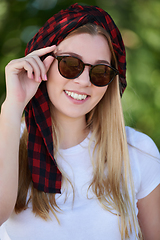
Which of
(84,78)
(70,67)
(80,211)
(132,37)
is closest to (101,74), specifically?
(84,78)

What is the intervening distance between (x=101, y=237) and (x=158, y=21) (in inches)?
93.9

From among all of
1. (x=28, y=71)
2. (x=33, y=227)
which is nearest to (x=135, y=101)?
(x=28, y=71)

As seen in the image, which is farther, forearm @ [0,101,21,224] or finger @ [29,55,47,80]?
finger @ [29,55,47,80]

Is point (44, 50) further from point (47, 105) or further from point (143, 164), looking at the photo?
point (143, 164)

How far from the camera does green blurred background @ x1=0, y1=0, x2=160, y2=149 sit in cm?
271

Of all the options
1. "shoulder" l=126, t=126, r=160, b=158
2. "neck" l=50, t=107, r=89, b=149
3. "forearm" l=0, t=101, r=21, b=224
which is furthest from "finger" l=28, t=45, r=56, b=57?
"shoulder" l=126, t=126, r=160, b=158

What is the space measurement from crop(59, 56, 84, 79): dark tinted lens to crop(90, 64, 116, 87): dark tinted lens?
0.32ft

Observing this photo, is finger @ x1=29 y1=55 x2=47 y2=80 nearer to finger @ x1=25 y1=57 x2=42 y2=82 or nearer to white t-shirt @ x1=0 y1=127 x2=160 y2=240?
finger @ x1=25 y1=57 x2=42 y2=82

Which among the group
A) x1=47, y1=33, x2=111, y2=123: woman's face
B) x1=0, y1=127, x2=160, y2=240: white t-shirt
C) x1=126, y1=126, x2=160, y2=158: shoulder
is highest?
x1=47, y1=33, x2=111, y2=123: woman's face

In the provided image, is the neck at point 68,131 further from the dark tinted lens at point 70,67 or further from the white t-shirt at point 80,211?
the dark tinted lens at point 70,67

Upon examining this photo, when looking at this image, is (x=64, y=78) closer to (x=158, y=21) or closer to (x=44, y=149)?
(x=44, y=149)

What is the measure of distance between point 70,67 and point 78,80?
0.36 feet

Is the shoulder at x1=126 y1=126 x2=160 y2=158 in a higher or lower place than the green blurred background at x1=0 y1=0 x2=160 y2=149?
lower

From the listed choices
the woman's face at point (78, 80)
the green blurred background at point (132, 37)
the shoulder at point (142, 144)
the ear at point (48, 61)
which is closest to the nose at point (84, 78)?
the woman's face at point (78, 80)
